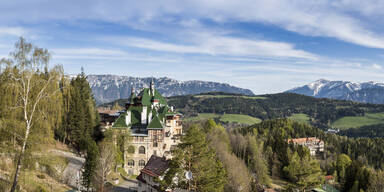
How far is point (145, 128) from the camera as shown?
76.1 metres

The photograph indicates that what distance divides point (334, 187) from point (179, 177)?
7990 centimetres

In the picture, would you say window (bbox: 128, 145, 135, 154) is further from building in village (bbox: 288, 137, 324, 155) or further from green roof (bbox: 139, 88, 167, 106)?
building in village (bbox: 288, 137, 324, 155)

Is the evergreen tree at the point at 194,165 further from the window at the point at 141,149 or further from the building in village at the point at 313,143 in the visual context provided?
the building in village at the point at 313,143

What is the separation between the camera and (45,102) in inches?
1086

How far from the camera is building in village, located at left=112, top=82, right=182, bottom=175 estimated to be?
72.8 metres

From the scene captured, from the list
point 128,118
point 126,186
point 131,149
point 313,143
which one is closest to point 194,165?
point 126,186

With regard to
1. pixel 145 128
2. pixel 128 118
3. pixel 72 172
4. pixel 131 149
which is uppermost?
pixel 128 118

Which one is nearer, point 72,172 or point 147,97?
point 72,172

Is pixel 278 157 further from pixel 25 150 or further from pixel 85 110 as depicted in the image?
pixel 25 150

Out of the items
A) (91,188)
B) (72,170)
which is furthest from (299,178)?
(72,170)

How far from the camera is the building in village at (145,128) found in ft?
239

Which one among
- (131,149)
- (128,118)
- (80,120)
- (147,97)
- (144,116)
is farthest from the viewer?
(147,97)

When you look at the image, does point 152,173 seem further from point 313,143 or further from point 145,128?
point 313,143

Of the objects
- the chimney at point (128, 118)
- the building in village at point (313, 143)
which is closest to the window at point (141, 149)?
the chimney at point (128, 118)
